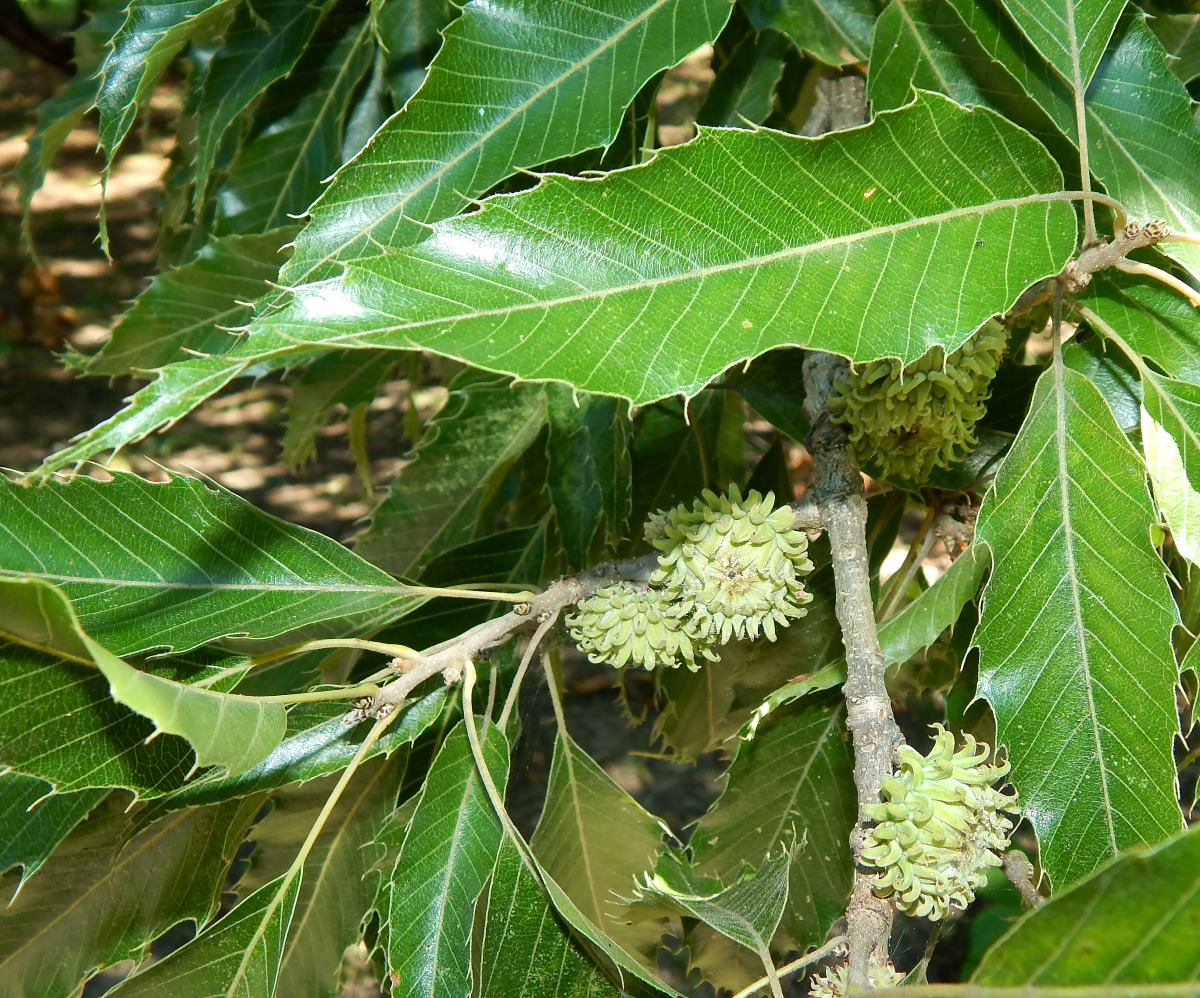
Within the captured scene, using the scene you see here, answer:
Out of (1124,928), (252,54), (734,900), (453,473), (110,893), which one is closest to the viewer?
(1124,928)

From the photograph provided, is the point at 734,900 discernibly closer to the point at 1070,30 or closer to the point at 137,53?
the point at 1070,30

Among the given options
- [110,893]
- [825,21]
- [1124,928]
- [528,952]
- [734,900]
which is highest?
[825,21]

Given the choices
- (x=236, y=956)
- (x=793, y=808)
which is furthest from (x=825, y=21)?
(x=236, y=956)

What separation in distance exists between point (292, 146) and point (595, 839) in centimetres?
100

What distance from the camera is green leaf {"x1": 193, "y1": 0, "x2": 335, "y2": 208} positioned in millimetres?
1204

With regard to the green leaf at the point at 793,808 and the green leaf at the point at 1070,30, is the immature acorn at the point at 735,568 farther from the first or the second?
the green leaf at the point at 1070,30

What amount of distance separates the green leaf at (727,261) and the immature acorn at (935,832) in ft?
1.06

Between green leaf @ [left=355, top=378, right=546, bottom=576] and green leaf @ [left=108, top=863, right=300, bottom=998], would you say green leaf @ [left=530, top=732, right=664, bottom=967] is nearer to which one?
green leaf @ [left=108, top=863, right=300, bottom=998]

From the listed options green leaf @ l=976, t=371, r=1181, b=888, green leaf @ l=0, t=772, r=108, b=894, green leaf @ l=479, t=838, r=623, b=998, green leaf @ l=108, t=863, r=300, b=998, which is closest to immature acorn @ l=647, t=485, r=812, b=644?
green leaf @ l=976, t=371, r=1181, b=888

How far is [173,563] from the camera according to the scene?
0.89m

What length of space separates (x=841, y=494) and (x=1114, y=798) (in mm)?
335

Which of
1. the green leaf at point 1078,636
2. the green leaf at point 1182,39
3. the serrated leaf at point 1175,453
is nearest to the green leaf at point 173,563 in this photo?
the green leaf at point 1078,636

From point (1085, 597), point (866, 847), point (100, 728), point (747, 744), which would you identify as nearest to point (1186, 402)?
point (1085, 597)

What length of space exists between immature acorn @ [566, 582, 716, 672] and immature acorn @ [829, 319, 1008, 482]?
0.77 feet
